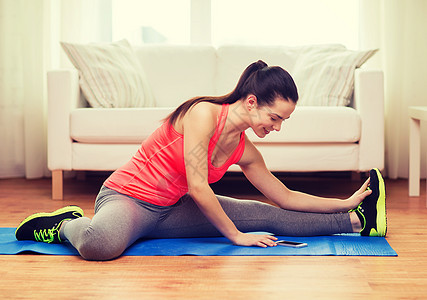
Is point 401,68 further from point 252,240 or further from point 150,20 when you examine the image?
point 252,240

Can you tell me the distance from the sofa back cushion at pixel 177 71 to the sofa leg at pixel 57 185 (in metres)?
0.82

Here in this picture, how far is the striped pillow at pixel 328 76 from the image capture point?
323 centimetres

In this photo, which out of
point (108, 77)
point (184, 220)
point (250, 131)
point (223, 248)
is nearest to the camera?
point (223, 248)

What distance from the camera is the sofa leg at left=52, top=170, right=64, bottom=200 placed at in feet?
9.85

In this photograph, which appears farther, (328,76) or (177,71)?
(177,71)

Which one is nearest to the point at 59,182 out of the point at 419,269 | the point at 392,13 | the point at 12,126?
the point at 12,126

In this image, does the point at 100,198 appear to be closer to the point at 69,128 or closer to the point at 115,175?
the point at 115,175

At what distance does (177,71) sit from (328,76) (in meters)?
0.94

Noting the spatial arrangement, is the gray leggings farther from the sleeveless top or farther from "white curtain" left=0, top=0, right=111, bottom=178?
"white curtain" left=0, top=0, right=111, bottom=178

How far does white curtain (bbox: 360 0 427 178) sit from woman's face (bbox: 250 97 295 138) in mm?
2140

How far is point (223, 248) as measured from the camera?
6.35 ft

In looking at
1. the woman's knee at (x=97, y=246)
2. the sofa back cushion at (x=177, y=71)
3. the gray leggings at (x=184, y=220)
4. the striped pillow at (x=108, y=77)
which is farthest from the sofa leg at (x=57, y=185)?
the woman's knee at (x=97, y=246)

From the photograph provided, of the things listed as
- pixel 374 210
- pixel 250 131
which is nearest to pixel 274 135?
pixel 250 131

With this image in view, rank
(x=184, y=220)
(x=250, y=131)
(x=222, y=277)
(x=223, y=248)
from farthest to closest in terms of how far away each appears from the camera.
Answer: (x=250, y=131), (x=184, y=220), (x=223, y=248), (x=222, y=277)
